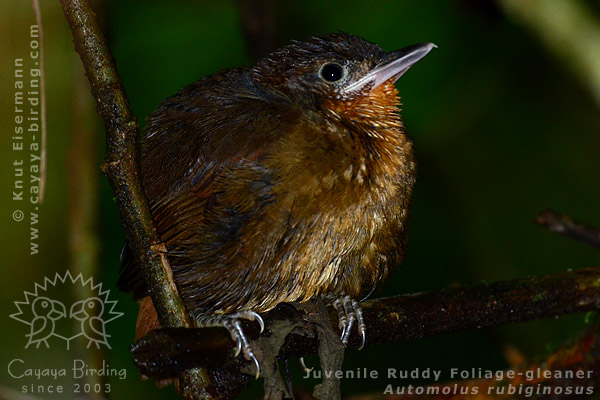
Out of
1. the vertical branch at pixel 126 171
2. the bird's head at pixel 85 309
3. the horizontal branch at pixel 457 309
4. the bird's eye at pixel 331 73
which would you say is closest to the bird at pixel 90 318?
the bird's head at pixel 85 309

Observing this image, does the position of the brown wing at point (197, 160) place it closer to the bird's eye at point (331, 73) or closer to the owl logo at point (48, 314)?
the bird's eye at point (331, 73)

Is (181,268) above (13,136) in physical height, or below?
below

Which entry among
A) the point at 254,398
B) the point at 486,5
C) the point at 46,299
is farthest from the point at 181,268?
the point at 486,5

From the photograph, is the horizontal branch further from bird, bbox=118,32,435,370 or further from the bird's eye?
the bird's eye

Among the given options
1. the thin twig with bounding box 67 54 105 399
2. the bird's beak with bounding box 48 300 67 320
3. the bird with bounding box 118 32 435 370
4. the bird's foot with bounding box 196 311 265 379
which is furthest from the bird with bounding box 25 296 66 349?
the bird's foot with bounding box 196 311 265 379

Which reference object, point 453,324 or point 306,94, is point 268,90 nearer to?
point 306,94

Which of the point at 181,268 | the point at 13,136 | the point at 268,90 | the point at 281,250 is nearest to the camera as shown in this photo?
the point at 281,250

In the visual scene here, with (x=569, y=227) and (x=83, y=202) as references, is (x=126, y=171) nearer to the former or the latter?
(x=83, y=202)

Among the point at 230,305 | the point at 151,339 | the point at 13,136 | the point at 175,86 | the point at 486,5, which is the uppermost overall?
the point at 486,5
